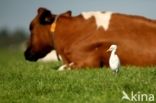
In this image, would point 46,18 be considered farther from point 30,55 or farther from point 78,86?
point 78,86

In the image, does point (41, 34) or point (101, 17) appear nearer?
point (101, 17)

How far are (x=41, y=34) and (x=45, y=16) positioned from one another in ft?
1.56

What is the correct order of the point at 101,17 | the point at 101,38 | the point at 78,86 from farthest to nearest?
1. the point at 101,17
2. the point at 101,38
3. the point at 78,86

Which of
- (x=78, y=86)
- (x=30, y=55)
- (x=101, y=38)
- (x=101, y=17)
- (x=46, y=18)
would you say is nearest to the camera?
(x=78, y=86)

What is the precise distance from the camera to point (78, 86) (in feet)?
32.7

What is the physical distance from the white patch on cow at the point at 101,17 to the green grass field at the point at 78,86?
2015 millimetres

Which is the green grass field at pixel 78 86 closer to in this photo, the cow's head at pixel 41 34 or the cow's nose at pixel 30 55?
the cow's head at pixel 41 34

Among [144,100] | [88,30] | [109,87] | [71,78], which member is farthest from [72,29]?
[144,100]

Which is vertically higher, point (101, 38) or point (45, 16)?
point (45, 16)

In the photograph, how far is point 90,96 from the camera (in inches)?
359

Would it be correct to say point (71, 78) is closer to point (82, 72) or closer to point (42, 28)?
point (82, 72)

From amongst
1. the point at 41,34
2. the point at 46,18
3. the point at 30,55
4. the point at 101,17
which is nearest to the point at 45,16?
the point at 46,18

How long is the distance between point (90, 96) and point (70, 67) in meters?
4.40

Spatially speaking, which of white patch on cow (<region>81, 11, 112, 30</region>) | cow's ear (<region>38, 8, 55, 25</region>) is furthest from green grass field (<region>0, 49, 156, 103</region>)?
cow's ear (<region>38, 8, 55, 25</region>)
